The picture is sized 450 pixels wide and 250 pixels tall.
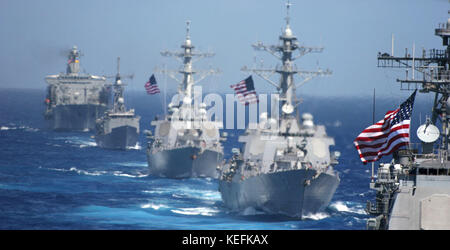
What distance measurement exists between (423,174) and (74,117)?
89.7 meters

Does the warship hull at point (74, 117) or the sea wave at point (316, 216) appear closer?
the sea wave at point (316, 216)

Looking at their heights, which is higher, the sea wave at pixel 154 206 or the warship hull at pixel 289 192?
the warship hull at pixel 289 192

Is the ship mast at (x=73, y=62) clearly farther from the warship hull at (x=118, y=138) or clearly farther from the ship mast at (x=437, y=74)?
the ship mast at (x=437, y=74)

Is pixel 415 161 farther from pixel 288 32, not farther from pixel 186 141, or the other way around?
pixel 186 141

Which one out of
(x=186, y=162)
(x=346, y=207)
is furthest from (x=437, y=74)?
(x=186, y=162)

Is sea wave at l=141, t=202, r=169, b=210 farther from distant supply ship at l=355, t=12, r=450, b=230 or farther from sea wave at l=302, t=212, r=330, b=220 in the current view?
distant supply ship at l=355, t=12, r=450, b=230

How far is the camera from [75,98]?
114 meters

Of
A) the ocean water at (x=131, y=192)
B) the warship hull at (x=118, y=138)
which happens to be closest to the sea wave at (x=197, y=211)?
the ocean water at (x=131, y=192)

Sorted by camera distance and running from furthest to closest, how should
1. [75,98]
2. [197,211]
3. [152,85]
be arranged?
[75,98] < [152,85] < [197,211]

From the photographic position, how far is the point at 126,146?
293 feet

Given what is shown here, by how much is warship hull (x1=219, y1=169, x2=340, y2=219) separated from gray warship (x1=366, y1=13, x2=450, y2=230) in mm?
12392

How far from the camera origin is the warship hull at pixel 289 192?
4153 cm

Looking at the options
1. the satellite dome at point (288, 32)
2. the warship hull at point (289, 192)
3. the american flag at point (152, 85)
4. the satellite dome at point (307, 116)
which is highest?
the satellite dome at point (288, 32)

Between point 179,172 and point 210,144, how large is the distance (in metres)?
3.67
